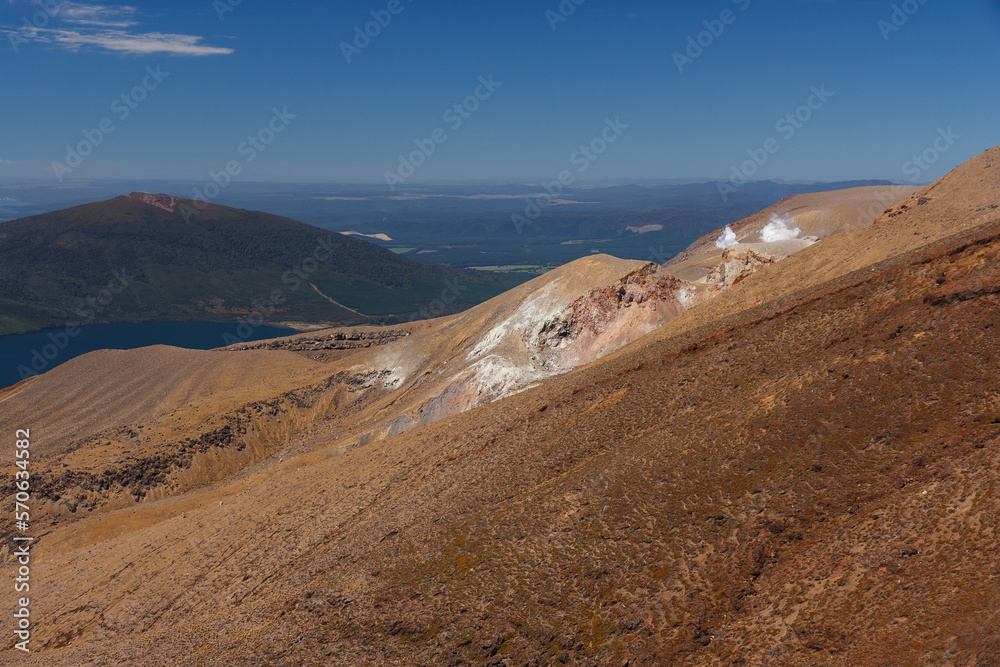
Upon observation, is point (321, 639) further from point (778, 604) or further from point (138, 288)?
point (138, 288)

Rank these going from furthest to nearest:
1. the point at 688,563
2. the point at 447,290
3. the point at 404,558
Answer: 1. the point at 447,290
2. the point at 404,558
3. the point at 688,563

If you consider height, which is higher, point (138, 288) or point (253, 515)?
point (138, 288)

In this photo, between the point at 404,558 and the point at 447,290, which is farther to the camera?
the point at 447,290

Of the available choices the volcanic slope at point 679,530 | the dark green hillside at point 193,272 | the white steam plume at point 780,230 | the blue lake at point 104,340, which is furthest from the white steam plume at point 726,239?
the volcanic slope at point 679,530

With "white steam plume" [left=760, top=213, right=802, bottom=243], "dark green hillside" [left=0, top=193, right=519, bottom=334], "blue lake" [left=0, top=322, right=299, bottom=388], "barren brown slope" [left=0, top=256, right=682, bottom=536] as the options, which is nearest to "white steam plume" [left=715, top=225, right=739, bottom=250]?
"white steam plume" [left=760, top=213, right=802, bottom=243]

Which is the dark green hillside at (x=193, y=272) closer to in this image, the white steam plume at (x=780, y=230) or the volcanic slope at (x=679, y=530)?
the white steam plume at (x=780, y=230)

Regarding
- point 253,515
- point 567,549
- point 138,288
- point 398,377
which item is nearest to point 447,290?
point 138,288

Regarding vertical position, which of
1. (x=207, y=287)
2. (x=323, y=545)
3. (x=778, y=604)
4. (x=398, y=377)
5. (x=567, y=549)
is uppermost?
(x=207, y=287)

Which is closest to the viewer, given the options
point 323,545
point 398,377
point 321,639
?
point 321,639
